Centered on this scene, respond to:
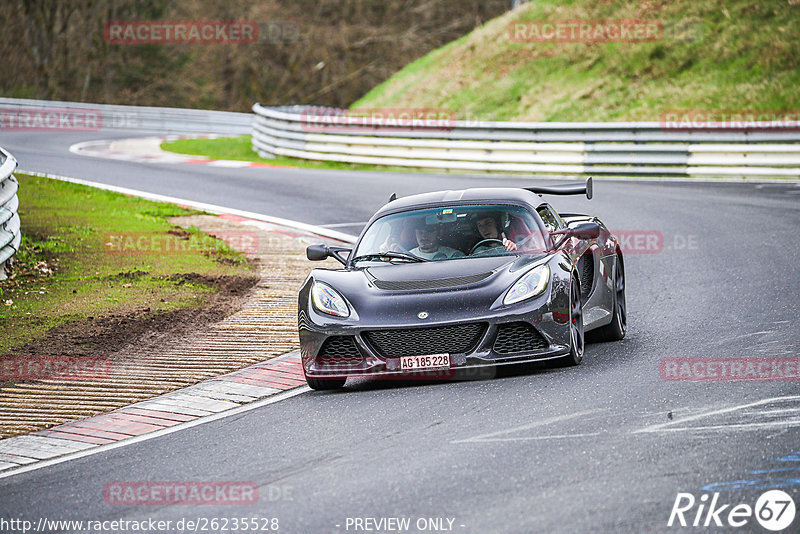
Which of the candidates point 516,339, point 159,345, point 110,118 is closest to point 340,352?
point 516,339

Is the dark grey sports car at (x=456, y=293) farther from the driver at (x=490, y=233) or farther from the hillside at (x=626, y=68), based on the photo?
the hillside at (x=626, y=68)

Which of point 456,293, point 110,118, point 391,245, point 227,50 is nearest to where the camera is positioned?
point 456,293

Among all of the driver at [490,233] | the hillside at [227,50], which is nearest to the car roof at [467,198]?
the driver at [490,233]

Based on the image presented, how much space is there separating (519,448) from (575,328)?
2.41 m

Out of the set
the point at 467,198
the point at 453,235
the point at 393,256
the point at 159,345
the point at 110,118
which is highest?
the point at 110,118

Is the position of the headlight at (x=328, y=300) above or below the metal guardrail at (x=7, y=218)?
below

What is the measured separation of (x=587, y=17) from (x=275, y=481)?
3121 cm

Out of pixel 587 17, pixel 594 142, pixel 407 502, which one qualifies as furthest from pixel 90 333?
pixel 587 17

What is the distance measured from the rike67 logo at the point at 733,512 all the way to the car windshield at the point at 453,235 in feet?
13.0

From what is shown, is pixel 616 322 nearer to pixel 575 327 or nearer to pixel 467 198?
pixel 575 327

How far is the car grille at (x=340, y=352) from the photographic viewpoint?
8.20 m

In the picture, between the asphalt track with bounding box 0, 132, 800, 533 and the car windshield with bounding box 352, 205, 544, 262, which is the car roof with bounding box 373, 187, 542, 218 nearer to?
the car windshield with bounding box 352, 205, 544, 262

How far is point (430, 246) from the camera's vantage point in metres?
9.12

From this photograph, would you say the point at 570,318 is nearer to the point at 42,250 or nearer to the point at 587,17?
the point at 42,250
